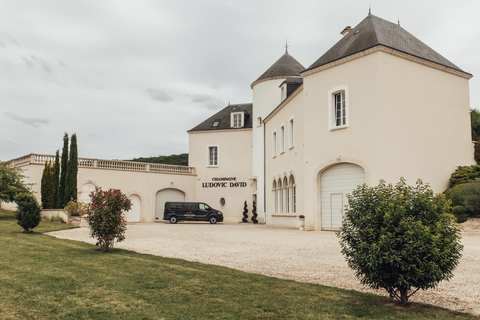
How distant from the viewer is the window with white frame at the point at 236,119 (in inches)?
1393

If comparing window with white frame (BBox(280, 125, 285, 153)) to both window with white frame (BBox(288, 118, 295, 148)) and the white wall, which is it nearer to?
window with white frame (BBox(288, 118, 295, 148))

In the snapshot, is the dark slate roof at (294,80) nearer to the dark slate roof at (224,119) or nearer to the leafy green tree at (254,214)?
the dark slate roof at (224,119)

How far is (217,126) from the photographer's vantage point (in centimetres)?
3591

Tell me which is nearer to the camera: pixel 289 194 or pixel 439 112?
pixel 439 112

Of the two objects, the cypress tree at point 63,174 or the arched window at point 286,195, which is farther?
the cypress tree at point 63,174

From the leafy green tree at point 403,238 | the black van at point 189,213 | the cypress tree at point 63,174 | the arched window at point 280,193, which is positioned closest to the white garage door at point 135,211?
the black van at point 189,213

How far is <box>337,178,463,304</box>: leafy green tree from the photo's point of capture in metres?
4.88

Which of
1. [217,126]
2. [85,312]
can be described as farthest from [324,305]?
[217,126]

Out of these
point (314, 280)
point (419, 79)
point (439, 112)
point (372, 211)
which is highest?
point (419, 79)

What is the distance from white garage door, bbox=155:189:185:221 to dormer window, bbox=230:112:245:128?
7.11 m

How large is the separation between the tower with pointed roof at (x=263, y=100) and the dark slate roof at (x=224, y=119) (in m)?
2.68

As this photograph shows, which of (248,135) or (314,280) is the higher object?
(248,135)

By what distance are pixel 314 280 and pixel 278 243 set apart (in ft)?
20.3

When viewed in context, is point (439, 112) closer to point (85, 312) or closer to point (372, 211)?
point (372, 211)
